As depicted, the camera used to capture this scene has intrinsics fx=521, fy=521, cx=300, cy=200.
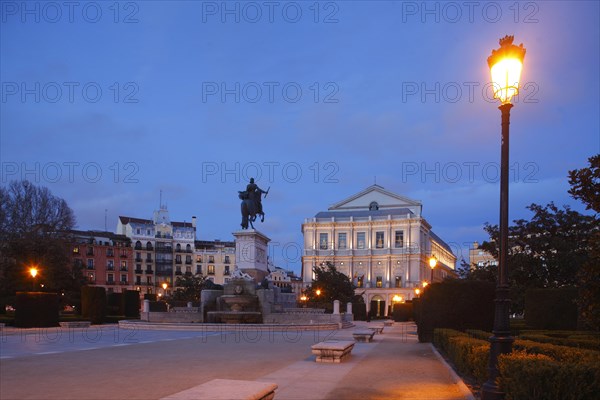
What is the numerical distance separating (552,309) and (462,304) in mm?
7200

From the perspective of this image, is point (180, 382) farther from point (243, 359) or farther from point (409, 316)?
point (409, 316)

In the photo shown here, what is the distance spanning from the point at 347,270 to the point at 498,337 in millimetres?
95176

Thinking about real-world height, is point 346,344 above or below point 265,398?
below

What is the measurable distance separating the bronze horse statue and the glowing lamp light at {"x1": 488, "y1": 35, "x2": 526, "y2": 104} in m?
30.3

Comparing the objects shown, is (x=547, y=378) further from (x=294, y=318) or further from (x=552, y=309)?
(x=294, y=318)

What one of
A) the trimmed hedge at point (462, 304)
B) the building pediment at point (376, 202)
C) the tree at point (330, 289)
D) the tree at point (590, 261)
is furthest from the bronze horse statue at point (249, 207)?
the building pediment at point (376, 202)

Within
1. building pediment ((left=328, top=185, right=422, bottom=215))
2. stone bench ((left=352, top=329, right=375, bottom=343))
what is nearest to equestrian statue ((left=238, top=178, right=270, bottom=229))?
stone bench ((left=352, top=329, right=375, bottom=343))

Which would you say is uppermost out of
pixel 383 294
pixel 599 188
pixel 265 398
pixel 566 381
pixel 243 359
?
pixel 599 188

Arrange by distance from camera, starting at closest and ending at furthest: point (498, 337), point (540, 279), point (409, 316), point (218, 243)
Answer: point (498, 337) < point (540, 279) < point (409, 316) < point (218, 243)

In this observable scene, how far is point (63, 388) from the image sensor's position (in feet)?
35.6

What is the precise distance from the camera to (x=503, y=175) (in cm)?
888

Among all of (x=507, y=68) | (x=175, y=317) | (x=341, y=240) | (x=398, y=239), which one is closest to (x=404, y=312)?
(x=175, y=317)

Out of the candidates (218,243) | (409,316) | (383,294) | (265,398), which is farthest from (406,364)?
(218,243)

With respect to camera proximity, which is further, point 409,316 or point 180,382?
point 409,316
